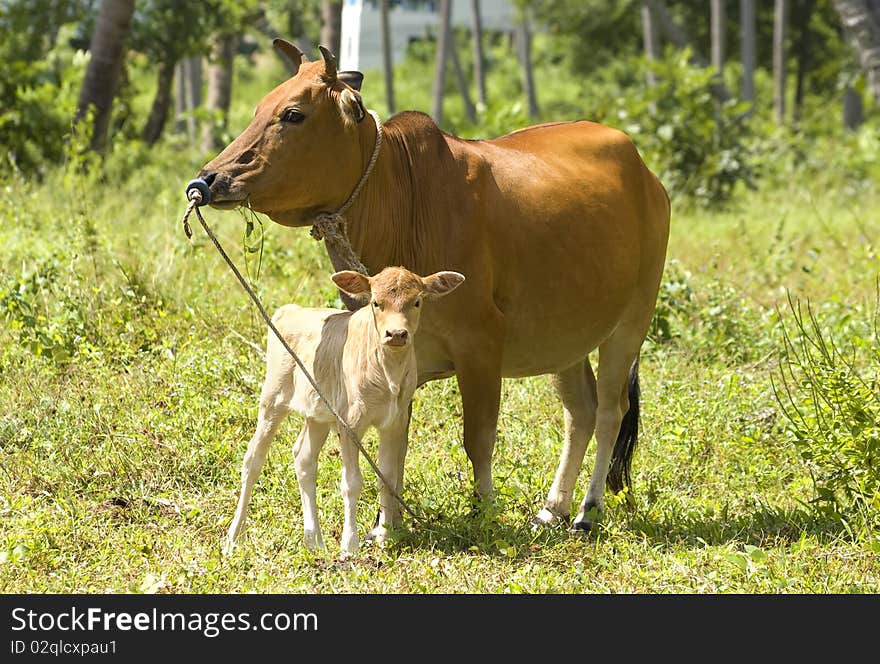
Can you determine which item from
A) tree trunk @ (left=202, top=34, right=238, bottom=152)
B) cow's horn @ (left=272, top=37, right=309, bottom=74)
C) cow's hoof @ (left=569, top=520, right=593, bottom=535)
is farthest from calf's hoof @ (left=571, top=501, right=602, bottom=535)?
tree trunk @ (left=202, top=34, right=238, bottom=152)

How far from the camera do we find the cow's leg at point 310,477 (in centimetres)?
526

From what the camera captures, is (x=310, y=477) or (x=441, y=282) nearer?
(x=441, y=282)

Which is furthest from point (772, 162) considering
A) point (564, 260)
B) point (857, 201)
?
point (564, 260)

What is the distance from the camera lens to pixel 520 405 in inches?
295

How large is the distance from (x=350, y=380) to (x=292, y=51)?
1.50m

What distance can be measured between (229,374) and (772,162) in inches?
483

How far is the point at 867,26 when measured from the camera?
907 centimetres

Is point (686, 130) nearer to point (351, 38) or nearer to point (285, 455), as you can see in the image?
point (351, 38)

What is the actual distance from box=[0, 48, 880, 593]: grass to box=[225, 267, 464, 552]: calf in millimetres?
249

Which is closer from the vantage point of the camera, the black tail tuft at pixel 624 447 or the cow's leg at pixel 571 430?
the cow's leg at pixel 571 430

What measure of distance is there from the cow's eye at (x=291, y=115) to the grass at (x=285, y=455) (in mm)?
1774

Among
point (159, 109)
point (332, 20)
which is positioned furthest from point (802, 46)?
point (159, 109)

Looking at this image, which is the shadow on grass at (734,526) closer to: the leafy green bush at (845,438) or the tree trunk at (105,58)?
the leafy green bush at (845,438)

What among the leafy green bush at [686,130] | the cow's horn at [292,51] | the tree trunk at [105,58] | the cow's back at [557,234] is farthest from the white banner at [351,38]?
the cow's horn at [292,51]
